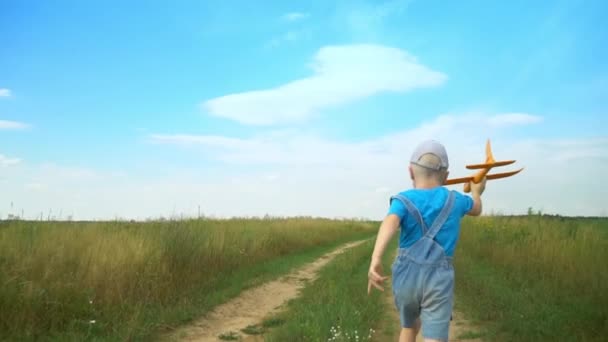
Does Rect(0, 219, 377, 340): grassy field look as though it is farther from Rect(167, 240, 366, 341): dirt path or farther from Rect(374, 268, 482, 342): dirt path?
Rect(374, 268, 482, 342): dirt path

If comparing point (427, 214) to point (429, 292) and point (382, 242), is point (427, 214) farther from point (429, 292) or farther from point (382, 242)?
point (429, 292)

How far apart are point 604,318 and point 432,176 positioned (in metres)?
5.01

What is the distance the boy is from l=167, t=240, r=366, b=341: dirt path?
4.24 metres

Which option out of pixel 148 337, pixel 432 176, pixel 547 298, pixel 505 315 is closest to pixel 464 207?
pixel 432 176

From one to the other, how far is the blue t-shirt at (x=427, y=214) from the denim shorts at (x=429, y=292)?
14 centimetres

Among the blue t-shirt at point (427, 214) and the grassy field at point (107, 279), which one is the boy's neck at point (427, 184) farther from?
the grassy field at point (107, 279)

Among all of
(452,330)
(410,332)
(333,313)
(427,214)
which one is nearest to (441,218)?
(427,214)

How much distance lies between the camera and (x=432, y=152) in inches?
150

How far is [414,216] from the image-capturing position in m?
3.77

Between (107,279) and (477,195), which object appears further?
(107,279)

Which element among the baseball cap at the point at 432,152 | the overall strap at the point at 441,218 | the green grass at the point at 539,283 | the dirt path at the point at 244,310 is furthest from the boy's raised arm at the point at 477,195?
the dirt path at the point at 244,310

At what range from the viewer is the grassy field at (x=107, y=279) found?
7129 millimetres

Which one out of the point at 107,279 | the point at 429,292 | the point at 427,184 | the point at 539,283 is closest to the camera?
the point at 429,292

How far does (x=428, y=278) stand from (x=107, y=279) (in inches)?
261
